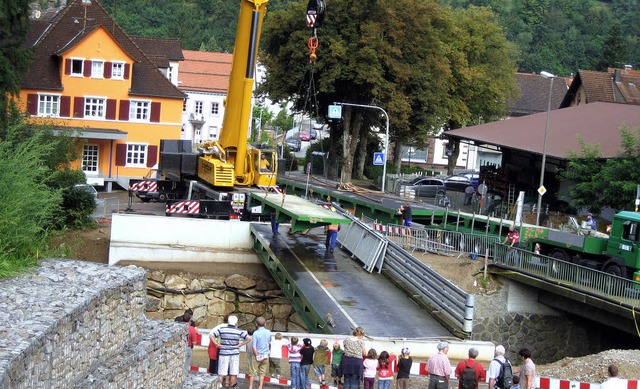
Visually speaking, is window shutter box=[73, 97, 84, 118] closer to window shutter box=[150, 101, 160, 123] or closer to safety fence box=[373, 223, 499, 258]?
window shutter box=[150, 101, 160, 123]

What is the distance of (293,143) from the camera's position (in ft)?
316

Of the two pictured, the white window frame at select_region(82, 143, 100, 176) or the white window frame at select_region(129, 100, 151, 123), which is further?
the white window frame at select_region(129, 100, 151, 123)

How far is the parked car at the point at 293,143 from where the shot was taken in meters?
88.8

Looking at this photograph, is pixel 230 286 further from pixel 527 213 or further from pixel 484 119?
pixel 484 119

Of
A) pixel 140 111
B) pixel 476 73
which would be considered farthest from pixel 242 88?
pixel 476 73

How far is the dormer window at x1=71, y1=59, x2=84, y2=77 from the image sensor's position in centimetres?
5872

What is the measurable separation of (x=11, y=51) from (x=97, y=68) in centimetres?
1896

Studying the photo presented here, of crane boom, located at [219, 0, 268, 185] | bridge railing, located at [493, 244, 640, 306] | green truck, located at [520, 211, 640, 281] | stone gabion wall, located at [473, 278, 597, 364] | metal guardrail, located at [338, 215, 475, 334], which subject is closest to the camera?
metal guardrail, located at [338, 215, 475, 334]

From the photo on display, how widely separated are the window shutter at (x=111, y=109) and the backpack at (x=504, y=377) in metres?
45.5

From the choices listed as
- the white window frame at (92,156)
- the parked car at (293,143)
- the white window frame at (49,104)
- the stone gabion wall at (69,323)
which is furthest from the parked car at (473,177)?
the stone gabion wall at (69,323)

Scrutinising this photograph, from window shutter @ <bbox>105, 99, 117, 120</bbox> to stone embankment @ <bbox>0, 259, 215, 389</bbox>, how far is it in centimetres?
4527

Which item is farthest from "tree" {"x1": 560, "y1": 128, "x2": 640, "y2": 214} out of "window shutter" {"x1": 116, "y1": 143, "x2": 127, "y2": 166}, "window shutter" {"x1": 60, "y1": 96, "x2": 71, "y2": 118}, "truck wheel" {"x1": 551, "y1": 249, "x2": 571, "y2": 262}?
"window shutter" {"x1": 60, "y1": 96, "x2": 71, "y2": 118}

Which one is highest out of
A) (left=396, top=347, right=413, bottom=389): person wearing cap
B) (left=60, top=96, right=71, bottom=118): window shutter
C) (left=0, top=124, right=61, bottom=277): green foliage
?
(left=60, top=96, right=71, bottom=118): window shutter

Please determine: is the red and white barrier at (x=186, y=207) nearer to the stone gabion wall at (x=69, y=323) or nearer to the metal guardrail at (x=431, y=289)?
the metal guardrail at (x=431, y=289)
